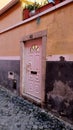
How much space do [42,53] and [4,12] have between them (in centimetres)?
457

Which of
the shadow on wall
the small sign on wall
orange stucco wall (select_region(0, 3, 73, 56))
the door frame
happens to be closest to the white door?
the door frame

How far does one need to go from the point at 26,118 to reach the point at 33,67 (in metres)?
2.11

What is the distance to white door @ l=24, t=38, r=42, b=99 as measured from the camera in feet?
20.2

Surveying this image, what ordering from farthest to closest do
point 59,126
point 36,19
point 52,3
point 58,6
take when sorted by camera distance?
point 36,19
point 52,3
point 58,6
point 59,126

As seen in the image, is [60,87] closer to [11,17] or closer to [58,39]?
[58,39]

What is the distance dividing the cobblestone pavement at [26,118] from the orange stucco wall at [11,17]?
11.8ft

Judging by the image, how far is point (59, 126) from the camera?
4.39m

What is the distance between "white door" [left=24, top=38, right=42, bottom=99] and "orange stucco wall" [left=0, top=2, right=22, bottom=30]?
1.46 meters

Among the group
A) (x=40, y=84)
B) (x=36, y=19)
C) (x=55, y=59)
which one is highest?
(x=36, y=19)

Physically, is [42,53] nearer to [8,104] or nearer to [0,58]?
[8,104]

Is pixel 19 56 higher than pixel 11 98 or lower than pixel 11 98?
higher

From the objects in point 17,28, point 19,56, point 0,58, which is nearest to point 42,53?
point 19,56

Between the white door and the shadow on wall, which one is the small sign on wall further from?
the shadow on wall

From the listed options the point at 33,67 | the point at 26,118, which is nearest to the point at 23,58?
the point at 33,67
